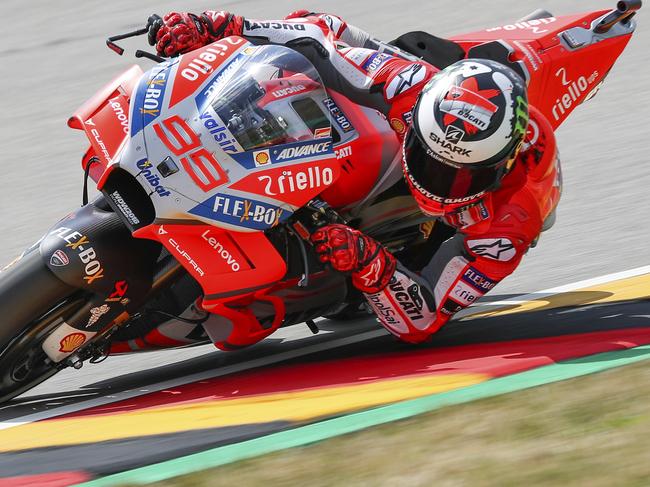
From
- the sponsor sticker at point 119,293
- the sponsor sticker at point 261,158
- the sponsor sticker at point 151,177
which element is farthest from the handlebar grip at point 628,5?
the sponsor sticker at point 119,293

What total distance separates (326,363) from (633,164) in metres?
2.88

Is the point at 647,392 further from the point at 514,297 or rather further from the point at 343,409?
the point at 514,297

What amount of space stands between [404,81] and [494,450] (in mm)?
1961

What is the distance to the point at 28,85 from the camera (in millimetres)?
9383

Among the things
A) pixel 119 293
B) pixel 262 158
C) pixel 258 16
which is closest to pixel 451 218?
pixel 262 158

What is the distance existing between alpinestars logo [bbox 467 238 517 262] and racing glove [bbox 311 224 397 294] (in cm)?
34

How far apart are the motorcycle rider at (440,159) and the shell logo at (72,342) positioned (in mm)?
951

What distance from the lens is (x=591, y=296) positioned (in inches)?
213

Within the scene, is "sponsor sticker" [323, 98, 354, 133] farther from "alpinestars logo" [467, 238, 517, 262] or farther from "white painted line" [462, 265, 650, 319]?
"white painted line" [462, 265, 650, 319]

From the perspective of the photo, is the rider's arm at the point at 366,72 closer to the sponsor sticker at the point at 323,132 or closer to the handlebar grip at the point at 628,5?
the sponsor sticker at the point at 323,132

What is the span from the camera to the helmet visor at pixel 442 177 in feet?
15.0

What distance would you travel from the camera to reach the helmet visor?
4570 mm

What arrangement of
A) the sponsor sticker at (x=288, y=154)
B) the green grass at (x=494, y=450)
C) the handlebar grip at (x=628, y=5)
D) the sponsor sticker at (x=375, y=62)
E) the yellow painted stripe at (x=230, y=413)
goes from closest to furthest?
the green grass at (x=494, y=450)
the yellow painted stripe at (x=230, y=413)
the sponsor sticker at (x=288, y=154)
the sponsor sticker at (x=375, y=62)
the handlebar grip at (x=628, y=5)

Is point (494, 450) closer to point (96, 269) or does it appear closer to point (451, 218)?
point (451, 218)
